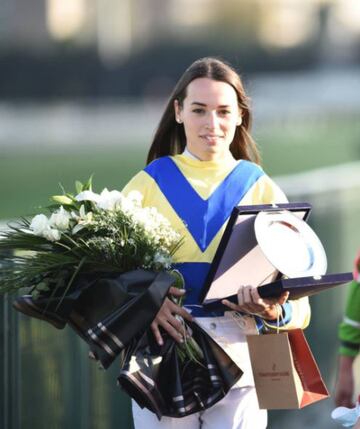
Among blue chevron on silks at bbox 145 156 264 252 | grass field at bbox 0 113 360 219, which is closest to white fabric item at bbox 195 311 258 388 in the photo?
blue chevron on silks at bbox 145 156 264 252

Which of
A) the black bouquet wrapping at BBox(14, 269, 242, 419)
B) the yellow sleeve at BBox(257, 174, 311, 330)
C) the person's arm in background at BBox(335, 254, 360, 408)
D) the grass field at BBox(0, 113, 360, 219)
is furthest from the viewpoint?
the grass field at BBox(0, 113, 360, 219)

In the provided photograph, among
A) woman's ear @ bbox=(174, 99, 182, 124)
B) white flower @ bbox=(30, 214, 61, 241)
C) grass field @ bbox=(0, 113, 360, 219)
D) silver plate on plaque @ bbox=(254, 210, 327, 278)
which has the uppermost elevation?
grass field @ bbox=(0, 113, 360, 219)

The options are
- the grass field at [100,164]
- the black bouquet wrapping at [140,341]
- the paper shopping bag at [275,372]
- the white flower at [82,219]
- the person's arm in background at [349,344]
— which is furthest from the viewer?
the grass field at [100,164]

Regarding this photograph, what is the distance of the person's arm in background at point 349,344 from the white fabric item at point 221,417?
944 millimetres

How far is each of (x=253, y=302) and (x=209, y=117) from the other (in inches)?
25.1

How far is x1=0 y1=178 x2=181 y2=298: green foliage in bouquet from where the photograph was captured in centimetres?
393

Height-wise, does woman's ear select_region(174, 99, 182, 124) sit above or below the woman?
above

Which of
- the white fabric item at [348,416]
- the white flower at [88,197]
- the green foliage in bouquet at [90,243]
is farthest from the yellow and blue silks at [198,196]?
the white fabric item at [348,416]

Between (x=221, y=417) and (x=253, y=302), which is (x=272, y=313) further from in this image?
(x=221, y=417)

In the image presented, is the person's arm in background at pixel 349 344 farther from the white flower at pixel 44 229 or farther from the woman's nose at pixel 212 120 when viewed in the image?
the white flower at pixel 44 229

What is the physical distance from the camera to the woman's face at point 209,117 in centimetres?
424

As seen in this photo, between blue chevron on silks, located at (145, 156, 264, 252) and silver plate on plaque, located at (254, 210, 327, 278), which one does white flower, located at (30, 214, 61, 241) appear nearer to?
blue chevron on silks, located at (145, 156, 264, 252)

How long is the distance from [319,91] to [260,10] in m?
6.65

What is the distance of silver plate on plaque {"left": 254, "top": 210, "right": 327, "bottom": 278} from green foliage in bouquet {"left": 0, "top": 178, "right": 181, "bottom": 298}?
0.85ft
